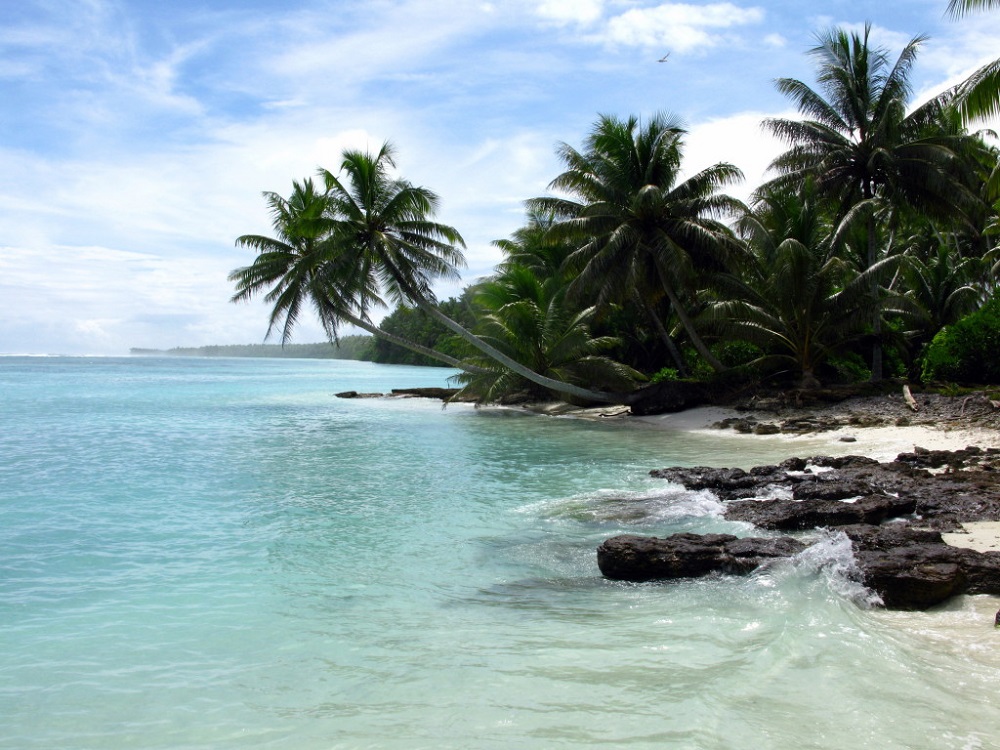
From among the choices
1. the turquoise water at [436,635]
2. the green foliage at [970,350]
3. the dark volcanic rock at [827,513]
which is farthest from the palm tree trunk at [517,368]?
the dark volcanic rock at [827,513]

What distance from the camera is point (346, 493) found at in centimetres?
1103

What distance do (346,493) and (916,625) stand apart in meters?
8.09

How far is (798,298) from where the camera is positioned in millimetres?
21109

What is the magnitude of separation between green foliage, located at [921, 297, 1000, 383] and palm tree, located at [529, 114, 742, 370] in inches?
246

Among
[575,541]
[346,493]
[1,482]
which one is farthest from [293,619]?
[1,482]

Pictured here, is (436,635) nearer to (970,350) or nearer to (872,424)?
(872,424)

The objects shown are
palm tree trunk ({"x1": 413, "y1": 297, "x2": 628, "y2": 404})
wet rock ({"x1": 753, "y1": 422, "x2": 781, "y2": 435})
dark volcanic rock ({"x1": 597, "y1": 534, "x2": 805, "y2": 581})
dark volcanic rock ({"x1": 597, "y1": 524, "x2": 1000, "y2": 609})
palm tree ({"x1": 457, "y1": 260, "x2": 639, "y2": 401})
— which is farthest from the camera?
palm tree ({"x1": 457, "y1": 260, "x2": 639, "y2": 401})

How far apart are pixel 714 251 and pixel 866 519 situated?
15.3 meters

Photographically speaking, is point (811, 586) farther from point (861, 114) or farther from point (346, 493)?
point (861, 114)

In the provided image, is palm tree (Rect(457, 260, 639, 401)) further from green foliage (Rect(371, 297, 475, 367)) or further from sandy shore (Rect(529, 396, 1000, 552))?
green foliage (Rect(371, 297, 475, 367))

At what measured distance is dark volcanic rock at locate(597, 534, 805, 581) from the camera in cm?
629

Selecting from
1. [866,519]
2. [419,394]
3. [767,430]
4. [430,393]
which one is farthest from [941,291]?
[866,519]

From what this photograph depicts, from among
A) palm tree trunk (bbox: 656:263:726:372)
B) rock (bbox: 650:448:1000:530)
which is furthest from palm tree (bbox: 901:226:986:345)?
rock (bbox: 650:448:1000:530)

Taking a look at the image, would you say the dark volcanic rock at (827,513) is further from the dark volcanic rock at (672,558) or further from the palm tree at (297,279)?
the palm tree at (297,279)
